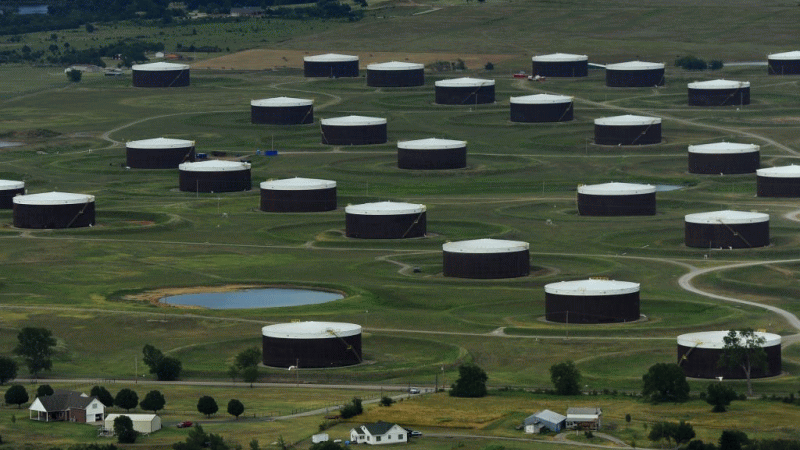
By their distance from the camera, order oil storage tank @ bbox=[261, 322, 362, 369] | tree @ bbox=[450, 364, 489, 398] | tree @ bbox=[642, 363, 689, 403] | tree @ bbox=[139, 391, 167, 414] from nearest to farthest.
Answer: tree @ bbox=[139, 391, 167, 414] < tree @ bbox=[642, 363, 689, 403] < tree @ bbox=[450, 364, 489, 398] < oil storage tank @ bbox=[261, 322, 362, 369]

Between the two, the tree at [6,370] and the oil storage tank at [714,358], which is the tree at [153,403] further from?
the oil storage tank at [714,358]

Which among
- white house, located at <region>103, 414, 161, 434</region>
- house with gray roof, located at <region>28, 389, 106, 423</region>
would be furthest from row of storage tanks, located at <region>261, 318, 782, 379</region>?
white house, located at <region>103, 414, 161, 434</region>

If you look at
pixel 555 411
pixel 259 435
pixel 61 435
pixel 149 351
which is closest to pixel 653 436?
pixel 555 411

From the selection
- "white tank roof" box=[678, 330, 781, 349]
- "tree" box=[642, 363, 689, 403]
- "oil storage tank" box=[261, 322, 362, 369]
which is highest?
"tree" box=[642, 363, 689, 403]

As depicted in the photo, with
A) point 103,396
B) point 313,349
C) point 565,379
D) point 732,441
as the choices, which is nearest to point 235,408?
point 103,396

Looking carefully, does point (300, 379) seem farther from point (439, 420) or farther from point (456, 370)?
point (439, 420)

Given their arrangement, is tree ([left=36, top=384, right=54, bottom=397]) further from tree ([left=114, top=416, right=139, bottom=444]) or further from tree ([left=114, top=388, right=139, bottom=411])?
tree ([left=114, top=416, right=139, bottom=444])

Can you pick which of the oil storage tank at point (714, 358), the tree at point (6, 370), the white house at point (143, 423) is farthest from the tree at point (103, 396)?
the oil storage tank at point (714, 358)
